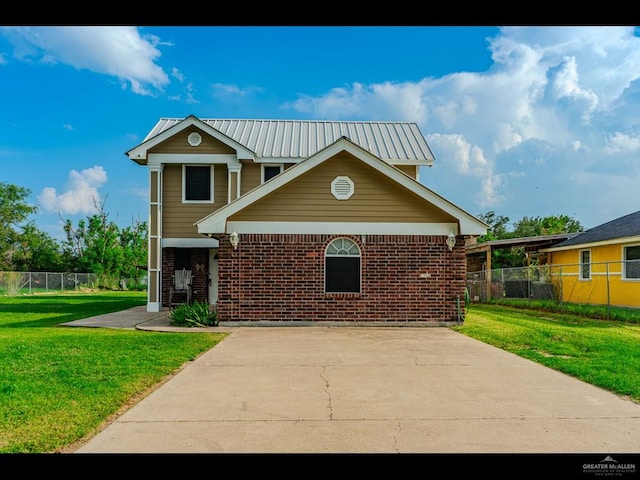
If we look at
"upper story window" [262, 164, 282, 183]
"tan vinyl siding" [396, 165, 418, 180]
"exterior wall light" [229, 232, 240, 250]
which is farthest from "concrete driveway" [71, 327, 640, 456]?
"tan vinyl siding" [396, 165, 418, 180]

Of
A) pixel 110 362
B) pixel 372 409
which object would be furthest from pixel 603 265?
pixel 110 362

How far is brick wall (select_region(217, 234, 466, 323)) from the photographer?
1284cm

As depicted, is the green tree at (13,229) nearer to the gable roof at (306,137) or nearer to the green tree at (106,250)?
the green tree at (106,250)

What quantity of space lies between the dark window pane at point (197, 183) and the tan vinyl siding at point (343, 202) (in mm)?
5069

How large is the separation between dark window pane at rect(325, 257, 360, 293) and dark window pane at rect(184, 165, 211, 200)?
21.2 feet

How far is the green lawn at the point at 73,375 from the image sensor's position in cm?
464

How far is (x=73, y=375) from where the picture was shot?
6.98 meters

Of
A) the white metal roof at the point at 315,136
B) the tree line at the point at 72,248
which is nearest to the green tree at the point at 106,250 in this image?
the tree line at the point at 72,248

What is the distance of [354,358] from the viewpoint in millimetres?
8578

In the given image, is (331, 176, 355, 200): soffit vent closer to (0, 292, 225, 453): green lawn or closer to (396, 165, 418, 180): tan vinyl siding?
(0, 292, 225, 453): green lawn

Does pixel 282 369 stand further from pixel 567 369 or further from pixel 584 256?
pixel 584 256

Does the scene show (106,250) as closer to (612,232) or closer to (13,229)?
(13,229)

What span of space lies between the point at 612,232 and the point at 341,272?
45.1ft
